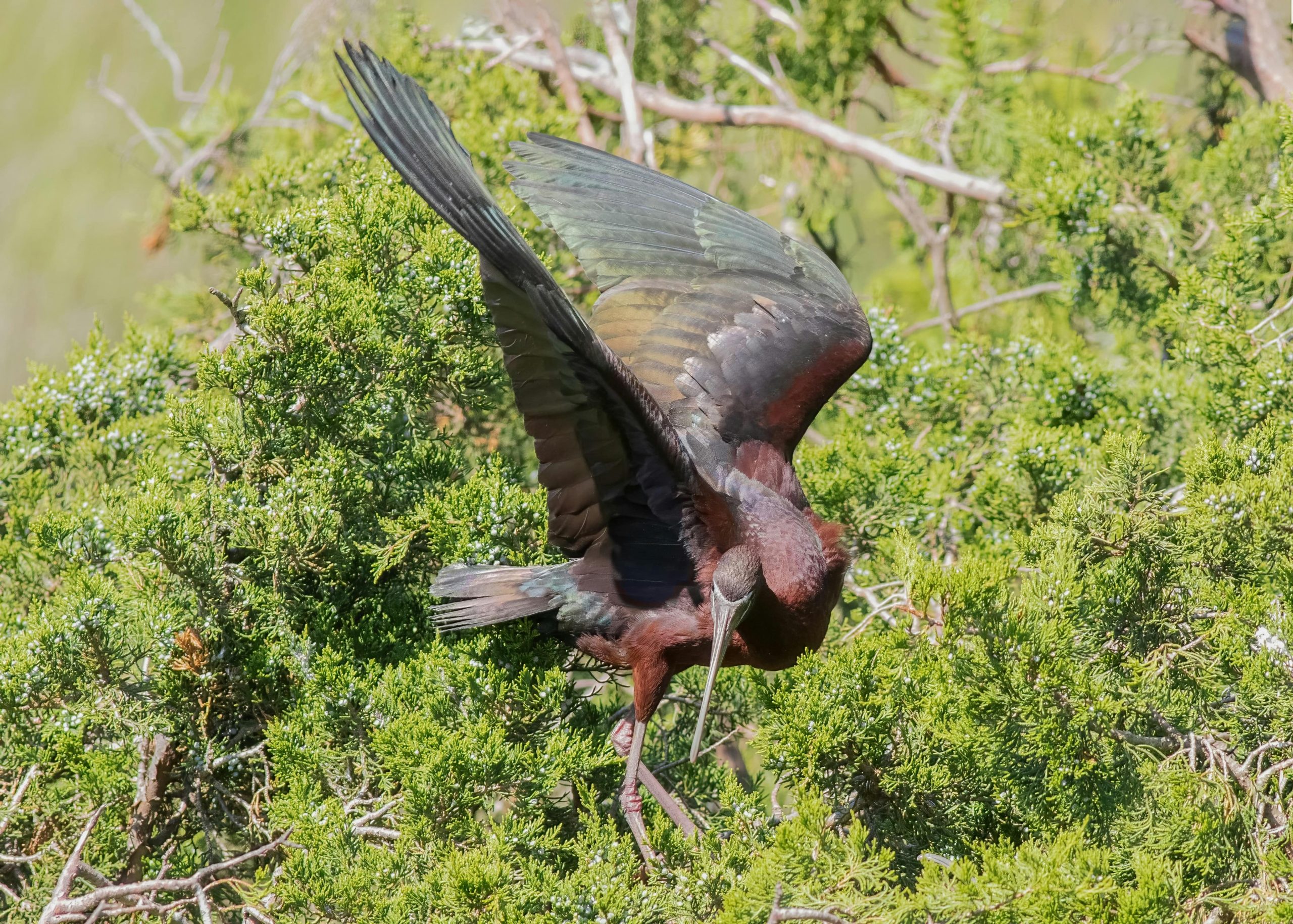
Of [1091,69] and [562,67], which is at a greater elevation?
[562,67]

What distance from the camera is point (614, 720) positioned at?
3.78m

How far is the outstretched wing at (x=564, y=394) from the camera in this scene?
282 centimetres

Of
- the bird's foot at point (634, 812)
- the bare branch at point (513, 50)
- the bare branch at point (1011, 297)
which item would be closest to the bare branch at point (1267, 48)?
the bare branch at point (1011, 297)

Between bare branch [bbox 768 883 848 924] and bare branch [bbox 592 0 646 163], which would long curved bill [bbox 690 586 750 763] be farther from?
bare branch [bbox 592 0 646 163]

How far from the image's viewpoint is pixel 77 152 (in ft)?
59.9

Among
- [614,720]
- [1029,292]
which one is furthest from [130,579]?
[1029,292]

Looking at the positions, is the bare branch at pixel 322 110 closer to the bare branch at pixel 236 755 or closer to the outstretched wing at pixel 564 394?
the bare branch at pixel 236 755

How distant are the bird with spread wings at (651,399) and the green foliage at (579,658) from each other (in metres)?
0.22

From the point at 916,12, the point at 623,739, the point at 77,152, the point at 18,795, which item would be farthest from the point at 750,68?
the point at 77,152

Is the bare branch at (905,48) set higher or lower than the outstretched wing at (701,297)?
higher

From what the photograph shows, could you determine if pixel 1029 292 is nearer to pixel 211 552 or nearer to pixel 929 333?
pixel 929 333

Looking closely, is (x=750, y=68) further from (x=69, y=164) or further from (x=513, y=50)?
(x=69, y=164)

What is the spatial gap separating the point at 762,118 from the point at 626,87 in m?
0.97

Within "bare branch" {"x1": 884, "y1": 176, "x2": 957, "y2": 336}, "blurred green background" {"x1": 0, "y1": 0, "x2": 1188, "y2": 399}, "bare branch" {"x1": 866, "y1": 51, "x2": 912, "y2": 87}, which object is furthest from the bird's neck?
"blurred green background" {"x1": 0, "y1": 0, "x2": 1188, "y2": 399}
